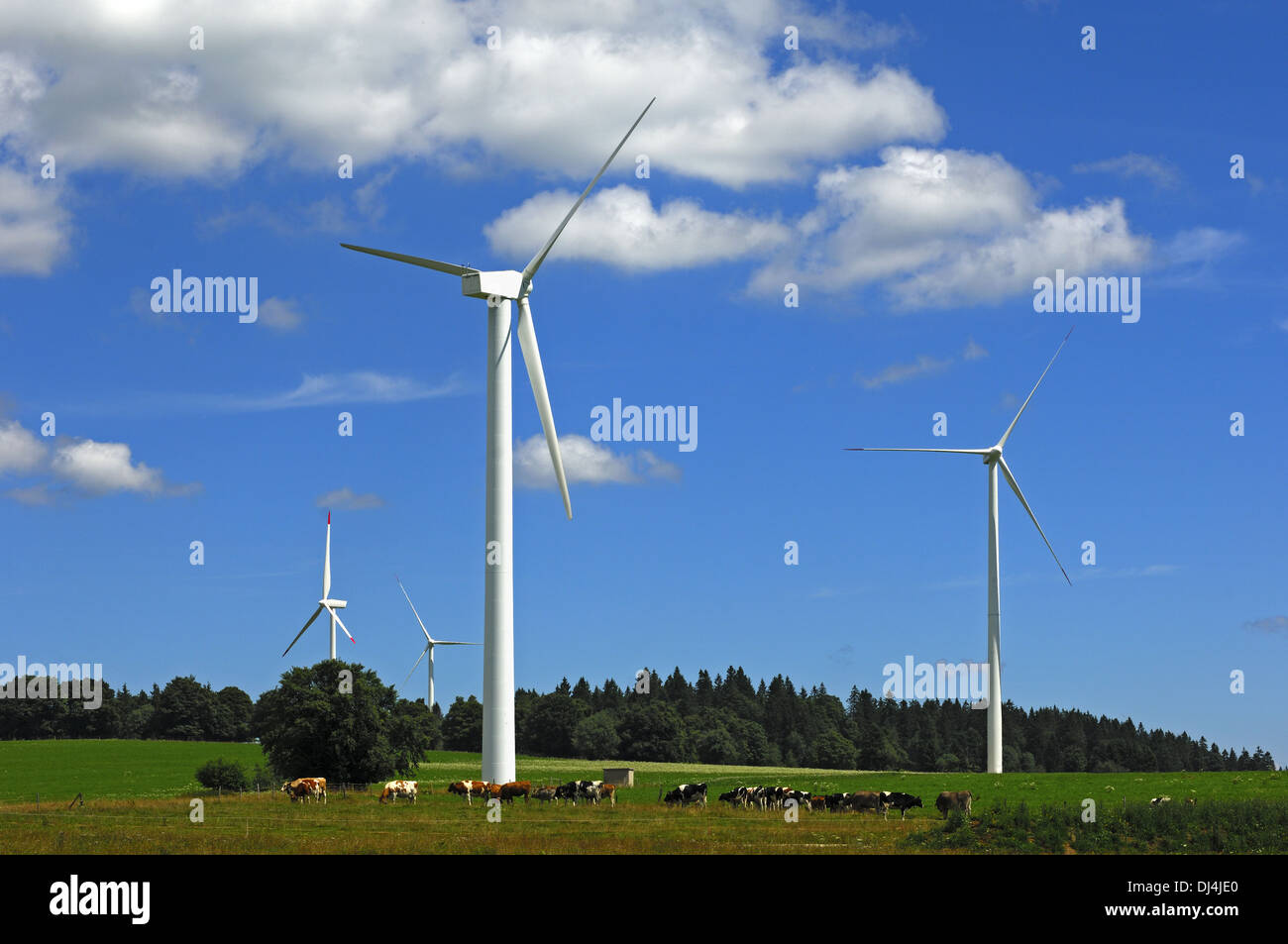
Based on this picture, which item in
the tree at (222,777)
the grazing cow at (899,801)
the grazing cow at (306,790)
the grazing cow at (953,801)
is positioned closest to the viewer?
the grazing cow at (953,801)

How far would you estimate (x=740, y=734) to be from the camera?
19800 cm

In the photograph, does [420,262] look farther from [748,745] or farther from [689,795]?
[748,745]

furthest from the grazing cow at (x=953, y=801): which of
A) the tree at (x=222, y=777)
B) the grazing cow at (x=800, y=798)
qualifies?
the tree at (x=222, y=777)

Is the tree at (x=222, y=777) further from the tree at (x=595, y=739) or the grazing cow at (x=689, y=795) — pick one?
the tree at (x=595, y=739)

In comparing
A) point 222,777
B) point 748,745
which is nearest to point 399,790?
point 222,777

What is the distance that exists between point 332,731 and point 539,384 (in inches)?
954

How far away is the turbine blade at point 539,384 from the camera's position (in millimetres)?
62312

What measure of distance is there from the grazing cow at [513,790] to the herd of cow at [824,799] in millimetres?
6363

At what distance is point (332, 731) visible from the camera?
2886 inches

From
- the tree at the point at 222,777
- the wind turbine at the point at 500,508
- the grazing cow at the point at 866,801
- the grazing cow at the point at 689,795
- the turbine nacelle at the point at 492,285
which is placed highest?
the turbine nacelle at the point at 492,285
